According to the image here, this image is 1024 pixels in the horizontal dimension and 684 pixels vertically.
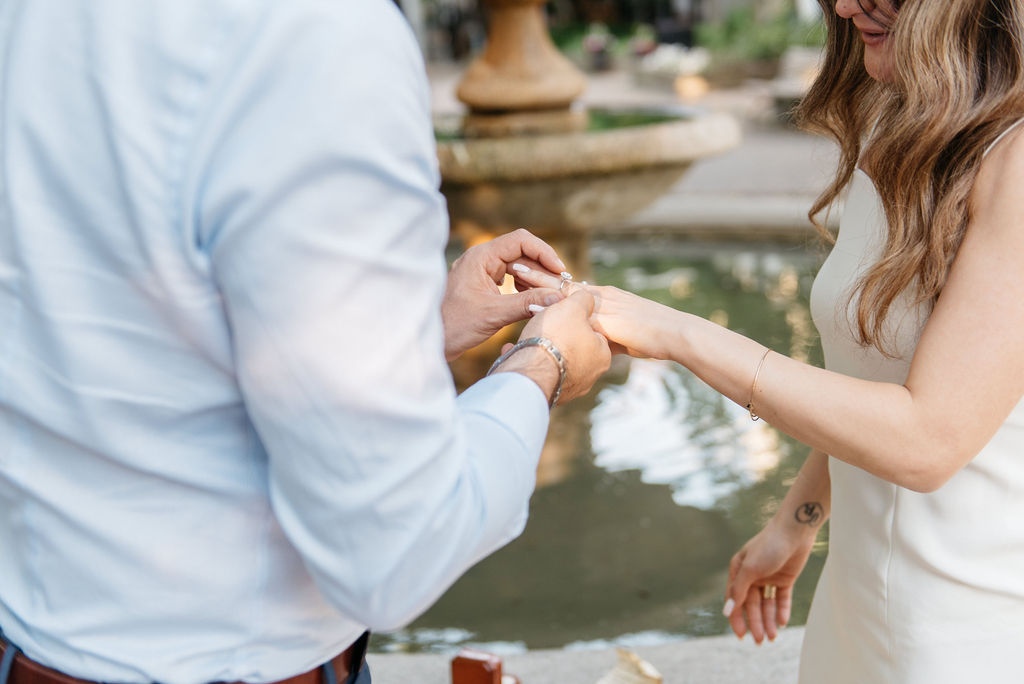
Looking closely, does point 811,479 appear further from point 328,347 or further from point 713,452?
point 713,452

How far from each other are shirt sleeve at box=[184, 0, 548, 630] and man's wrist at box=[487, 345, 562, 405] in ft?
0.92

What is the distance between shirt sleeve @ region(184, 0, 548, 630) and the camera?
829 millimetres

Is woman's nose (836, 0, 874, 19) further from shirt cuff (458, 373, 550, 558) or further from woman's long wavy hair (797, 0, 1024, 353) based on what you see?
shirt cuff (458, 373, 550, 558)

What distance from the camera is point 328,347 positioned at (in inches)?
33.8

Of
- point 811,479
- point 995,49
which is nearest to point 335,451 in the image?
point 995,49

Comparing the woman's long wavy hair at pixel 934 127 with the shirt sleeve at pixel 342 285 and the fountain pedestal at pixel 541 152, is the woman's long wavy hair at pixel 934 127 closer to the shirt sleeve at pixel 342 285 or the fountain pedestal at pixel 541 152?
the shirt sleeve at pixel 342 285

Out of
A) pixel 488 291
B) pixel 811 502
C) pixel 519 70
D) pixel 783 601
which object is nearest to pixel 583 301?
pixel 488 291

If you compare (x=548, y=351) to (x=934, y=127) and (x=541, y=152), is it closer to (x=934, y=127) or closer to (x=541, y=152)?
(x=934, y=127)

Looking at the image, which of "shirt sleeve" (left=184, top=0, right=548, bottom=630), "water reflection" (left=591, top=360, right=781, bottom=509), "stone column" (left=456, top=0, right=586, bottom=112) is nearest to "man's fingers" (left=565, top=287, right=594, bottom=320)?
"shirt sleeve" (left=184, top=0, right=548, bottom=630)

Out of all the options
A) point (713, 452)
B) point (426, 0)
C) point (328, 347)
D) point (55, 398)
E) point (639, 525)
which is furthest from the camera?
point (426, 0)

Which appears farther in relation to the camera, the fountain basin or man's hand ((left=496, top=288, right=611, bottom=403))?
the fountain basin

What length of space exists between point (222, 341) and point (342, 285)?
155mm

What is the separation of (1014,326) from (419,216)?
92 cm

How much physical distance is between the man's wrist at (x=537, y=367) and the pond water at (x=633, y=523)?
1.30 metres
